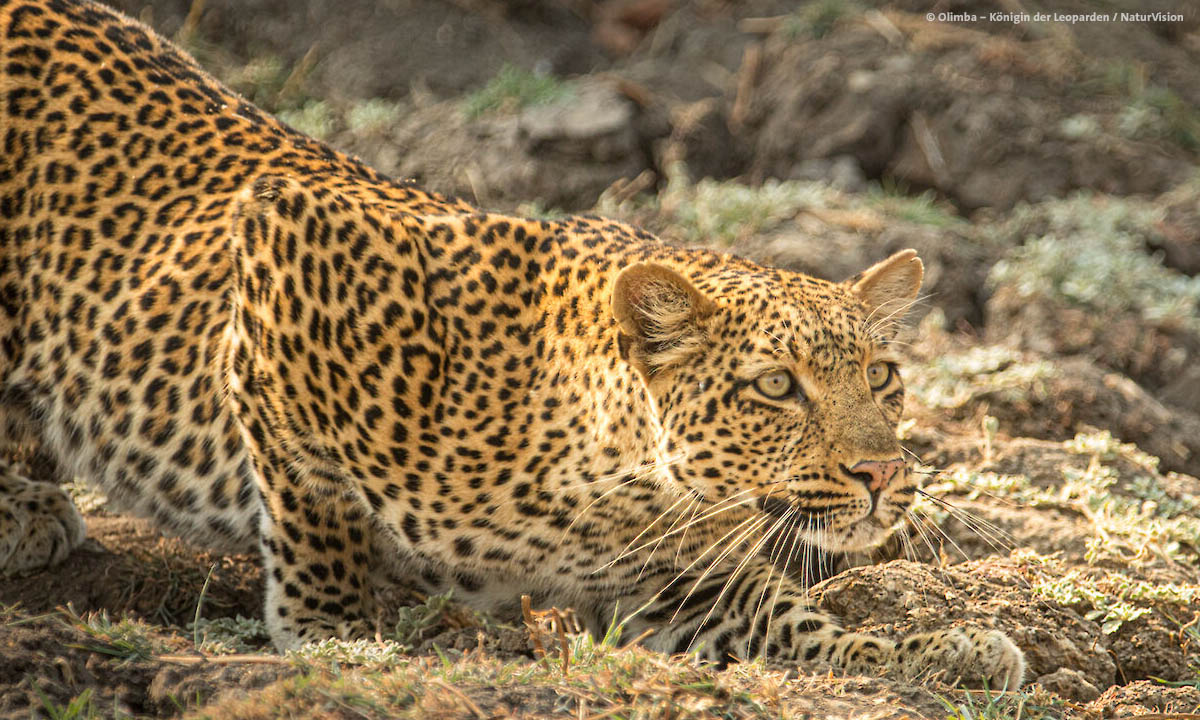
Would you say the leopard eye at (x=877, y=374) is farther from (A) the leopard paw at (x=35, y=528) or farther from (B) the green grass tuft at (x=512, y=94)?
(B) the green grass tuft at (x=512, y=94)

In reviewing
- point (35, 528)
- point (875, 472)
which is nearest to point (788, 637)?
point (875, 472)

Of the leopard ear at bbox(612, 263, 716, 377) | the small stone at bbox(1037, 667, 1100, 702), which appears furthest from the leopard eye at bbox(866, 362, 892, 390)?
the small stone at bbox(1037, 667, 1100, 702)

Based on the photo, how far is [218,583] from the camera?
5516 millimetres

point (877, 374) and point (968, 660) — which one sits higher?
point (877, 374)

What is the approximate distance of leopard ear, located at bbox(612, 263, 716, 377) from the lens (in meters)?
4.34

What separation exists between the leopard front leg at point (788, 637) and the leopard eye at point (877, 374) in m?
0.82

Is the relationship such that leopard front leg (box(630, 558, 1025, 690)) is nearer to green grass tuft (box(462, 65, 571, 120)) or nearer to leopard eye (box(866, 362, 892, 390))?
leopard eye (box(866, 362, 892, 390))

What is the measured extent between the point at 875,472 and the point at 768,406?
1.31 ft

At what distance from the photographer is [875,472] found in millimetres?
4285

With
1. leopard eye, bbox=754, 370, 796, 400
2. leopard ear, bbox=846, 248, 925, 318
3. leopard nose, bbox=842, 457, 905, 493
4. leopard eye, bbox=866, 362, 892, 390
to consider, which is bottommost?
leopard nose, bbox=842, 457, 905, 493

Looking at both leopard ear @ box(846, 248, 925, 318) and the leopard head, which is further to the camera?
leopard ear @ box(846, 248, 925, 318)

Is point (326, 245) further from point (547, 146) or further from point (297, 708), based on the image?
point (547, 146)

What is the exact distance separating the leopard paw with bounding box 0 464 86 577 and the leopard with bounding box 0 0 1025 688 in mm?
12

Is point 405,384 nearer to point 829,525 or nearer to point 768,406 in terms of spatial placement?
point 768,406
